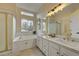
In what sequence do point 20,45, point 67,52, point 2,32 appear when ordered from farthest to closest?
point 20,45 → point 2,32 → point 67,52

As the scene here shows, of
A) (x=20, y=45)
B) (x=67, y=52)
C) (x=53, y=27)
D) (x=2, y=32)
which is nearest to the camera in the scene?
(x=67, y=52)

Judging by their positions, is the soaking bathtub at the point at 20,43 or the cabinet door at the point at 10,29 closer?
the cabinet door at the point at 10,29

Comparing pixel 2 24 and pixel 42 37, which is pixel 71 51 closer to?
pixel 2 24

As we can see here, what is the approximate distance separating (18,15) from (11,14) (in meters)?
0.13

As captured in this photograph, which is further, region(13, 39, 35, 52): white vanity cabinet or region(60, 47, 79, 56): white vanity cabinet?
region(13, 39, 35, 52): white vanity cabinet

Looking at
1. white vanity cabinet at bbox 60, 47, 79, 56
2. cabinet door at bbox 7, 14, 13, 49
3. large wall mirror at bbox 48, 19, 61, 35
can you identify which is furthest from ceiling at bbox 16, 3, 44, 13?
white vanity cabinet at bbox 60, 47, 79, 56

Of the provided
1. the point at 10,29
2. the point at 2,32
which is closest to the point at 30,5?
the point at 10,29

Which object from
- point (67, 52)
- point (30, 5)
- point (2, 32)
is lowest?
point (67, 52)

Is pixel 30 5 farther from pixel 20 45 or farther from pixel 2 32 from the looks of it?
pixel 20 45

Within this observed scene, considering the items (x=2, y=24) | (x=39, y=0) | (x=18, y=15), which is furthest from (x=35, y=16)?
(x=2, y=24)

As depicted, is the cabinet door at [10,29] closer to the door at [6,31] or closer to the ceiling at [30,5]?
the door at [6,31]

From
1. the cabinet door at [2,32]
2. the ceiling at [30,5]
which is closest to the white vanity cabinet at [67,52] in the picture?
the ceiling at [30,5]

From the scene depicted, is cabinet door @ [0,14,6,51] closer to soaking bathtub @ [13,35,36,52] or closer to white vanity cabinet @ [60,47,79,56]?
soaking bathtub @ [13,35,36,52]

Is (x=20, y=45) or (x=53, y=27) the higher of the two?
(x=53, y=27)
